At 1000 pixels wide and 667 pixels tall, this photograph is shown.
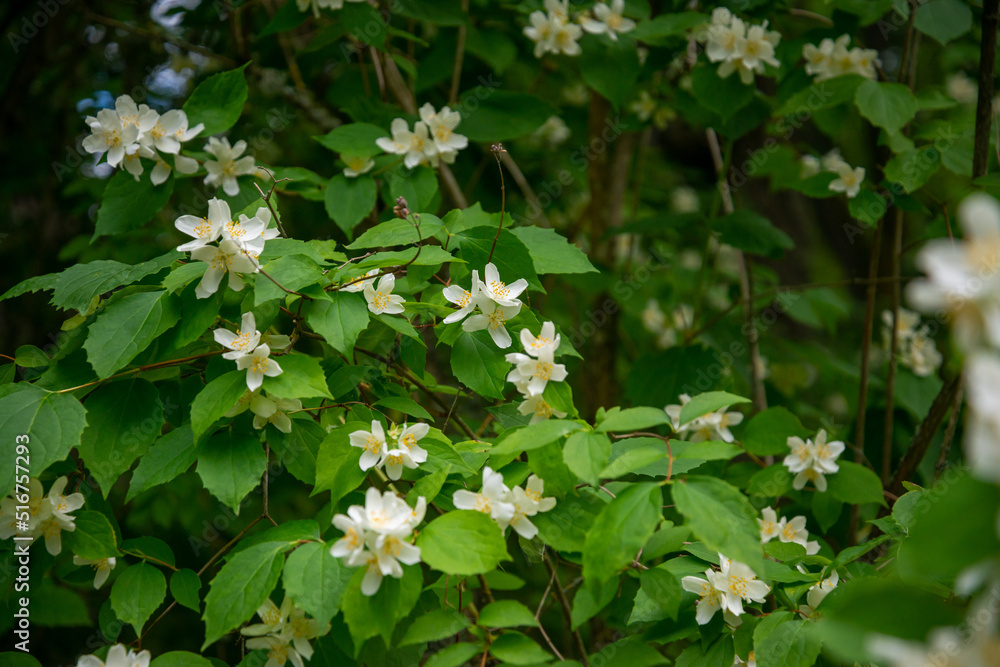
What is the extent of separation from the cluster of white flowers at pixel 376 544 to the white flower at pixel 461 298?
42cm

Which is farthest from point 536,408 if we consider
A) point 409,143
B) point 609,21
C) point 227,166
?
point 609,21

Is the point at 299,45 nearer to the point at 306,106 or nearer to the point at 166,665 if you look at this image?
the point at 306,106

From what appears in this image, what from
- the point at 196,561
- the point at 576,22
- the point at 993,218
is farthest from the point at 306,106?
the point at 993,218

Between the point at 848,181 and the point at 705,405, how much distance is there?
1428 millimetres

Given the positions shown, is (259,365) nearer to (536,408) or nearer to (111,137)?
(536,408)

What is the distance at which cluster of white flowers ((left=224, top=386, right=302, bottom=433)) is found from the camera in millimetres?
1244

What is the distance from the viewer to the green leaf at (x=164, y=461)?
47.1 inches

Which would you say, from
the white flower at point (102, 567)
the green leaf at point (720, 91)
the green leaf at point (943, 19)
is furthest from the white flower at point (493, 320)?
the green leaf at point (943, 19)

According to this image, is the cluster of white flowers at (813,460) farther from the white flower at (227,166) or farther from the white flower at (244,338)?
the white flower at (227,166)

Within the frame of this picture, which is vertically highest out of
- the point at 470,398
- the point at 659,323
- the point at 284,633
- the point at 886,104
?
the point at 886,104

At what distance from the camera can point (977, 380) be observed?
0.56 meters

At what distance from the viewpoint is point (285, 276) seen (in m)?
1.19

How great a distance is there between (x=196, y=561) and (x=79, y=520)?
133 cm

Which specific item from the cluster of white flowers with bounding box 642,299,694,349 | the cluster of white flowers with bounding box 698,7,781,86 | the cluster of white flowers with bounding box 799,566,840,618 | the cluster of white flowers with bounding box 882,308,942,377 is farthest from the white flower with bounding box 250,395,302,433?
the cluster of white flowers with bounding box 642,299,694,349
